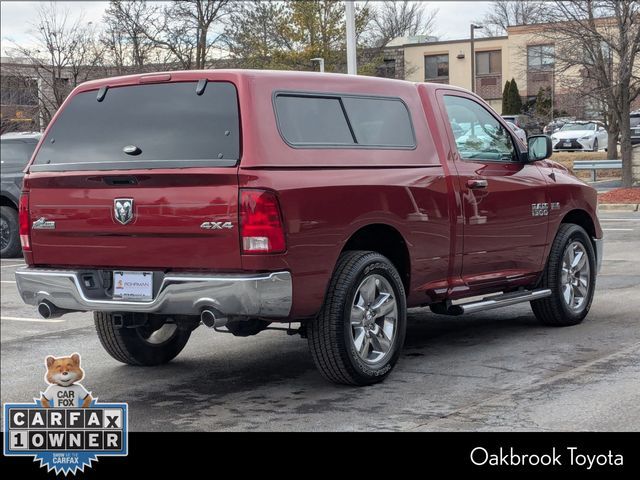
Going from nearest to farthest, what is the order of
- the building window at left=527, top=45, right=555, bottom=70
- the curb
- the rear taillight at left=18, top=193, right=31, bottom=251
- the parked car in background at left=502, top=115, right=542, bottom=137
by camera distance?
the rear taillight at left=18, top=193, right=31, bottom=251 → the curb → the building window at left=527, top=45, right=555, bottom=70 → the parked car in background at left=502, top=115, right=542, bottom=137

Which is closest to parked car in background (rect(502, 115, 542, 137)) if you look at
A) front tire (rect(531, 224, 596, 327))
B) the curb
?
the curb

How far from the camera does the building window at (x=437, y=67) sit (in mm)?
66625

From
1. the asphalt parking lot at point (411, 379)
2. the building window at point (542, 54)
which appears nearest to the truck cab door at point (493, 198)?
the asphalt parking lot at point (411, 379)

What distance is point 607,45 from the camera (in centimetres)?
2633

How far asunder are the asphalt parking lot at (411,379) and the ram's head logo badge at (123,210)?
1.15 m

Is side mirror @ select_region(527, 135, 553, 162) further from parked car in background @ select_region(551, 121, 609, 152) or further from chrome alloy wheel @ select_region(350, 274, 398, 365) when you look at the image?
parked car in background @ select_region(551, 121, 609, 152)

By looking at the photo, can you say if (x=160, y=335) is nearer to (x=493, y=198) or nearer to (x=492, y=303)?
(x=492, y=303)

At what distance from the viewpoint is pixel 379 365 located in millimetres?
6914

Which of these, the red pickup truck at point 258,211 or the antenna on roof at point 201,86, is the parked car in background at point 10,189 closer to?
the red pickup truck at point 258,211

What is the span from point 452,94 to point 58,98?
24.1 m

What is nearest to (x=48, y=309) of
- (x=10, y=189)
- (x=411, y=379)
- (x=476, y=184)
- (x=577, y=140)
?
(x=411, y=379)

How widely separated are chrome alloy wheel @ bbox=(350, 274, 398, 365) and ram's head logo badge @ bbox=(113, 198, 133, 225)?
4.80 feet

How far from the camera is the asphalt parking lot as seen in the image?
6.05m

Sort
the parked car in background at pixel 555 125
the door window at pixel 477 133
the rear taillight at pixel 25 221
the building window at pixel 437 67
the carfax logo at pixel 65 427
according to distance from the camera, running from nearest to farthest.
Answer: the carfax logo at pixel 65 427, the rear taillight at pixel 25 221, the door window at pixel 477 133, the parked car in background at pixel 555 125, the building window at pixel 437 67
